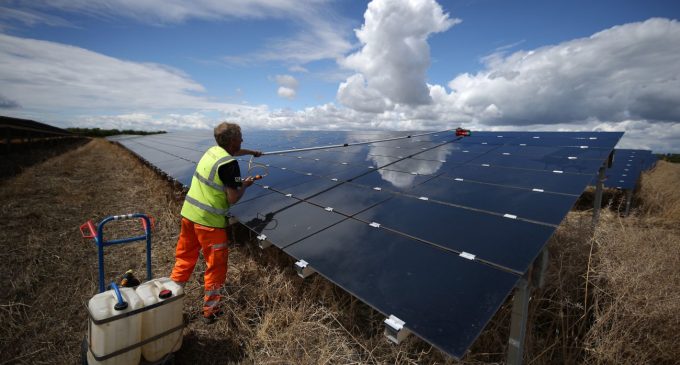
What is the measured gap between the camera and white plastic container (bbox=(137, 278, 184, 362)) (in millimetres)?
2830

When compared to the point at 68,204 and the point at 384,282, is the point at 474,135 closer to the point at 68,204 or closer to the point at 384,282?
the point at 384,282

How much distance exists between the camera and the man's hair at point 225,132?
4074mm

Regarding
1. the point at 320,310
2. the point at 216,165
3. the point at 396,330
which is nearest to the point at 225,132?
the point at 216,165

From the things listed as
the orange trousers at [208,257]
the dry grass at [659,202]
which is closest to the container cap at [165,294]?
the orange trousers at [208,257]

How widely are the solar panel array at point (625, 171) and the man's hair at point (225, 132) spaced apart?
8.82m

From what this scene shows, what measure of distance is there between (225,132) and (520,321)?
156 inches

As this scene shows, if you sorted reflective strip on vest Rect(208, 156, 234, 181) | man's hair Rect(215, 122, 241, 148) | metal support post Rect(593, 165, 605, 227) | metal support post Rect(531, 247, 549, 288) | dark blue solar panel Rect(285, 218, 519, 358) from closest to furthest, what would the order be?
dark blue solar panel Rect(285, 218, 519, 358)
metal support post Rect(531, 247, 549, 288)
reflective strip on vest Rect(208, 156, 234, 181)
man's hair Rect(215, 122, 241, 148)
metal support post Rect(593, 165, 605, 227)

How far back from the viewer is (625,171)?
42.4ft

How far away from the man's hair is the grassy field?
81.4 inches

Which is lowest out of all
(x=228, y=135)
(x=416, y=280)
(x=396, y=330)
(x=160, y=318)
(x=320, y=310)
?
(x=320, y=310)

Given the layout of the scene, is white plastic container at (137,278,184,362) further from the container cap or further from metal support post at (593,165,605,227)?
metal support post at (593,165,605,227)

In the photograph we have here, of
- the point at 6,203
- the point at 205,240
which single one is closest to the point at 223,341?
the point at 205,240

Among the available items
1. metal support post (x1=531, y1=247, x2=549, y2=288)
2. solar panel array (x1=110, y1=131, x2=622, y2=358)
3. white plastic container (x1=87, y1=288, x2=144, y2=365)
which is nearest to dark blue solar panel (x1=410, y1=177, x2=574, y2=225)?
solar panel array (x1=110, y1=131, x2=622, y2=358)

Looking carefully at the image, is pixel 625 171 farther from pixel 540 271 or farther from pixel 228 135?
pixel 228 135
